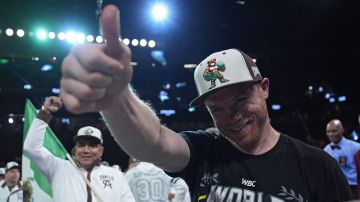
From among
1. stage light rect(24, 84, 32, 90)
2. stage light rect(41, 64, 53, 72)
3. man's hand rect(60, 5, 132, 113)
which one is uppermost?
stage light rect(41, 64, 53, 72)

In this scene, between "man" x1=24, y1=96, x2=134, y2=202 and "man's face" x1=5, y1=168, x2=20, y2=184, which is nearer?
"man" x1=24, y1=96, x2=134, y2=202

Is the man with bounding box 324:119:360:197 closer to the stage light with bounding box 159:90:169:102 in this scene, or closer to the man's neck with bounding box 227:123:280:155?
the man's neck with bounding box 227:123:280:155

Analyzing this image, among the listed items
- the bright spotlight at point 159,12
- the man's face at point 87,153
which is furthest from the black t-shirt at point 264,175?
the bright spotlight at point 159,12

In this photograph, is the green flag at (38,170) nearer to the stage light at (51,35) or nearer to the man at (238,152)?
the man at (238,152)

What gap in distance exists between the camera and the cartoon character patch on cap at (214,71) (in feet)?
5.57

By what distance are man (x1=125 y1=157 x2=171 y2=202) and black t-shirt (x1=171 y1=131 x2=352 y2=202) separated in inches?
119

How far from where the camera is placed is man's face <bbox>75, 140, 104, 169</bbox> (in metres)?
4.17

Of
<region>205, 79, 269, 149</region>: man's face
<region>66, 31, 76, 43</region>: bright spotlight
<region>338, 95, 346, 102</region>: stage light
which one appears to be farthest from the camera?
<region>338, 95, 346, 102</region>: stage light

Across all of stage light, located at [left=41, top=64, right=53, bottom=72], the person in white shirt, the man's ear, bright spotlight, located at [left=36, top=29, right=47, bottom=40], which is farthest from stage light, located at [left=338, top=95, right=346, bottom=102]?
the man's ear

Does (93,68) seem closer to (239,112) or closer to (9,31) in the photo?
(239,112)

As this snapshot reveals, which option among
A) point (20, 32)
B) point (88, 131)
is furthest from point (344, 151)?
point (20, 32)

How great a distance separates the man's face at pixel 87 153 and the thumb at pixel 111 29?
331cm

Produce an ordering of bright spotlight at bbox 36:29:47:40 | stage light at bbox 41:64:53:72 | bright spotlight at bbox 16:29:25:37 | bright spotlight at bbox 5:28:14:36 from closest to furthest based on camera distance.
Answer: bright spotlight at bbox 5:28:14:36 → bright spotlight at bbox 16:29:25:37 → bright spotlight at bbox 36:29:47:40 → stage light at bbox 41:64:53:72

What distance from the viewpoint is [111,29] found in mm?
953
